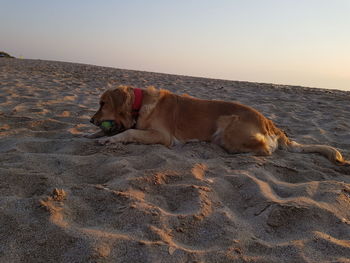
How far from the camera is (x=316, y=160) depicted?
3809 millimetres

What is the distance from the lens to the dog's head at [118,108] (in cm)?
420

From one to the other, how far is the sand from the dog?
172 millimetres

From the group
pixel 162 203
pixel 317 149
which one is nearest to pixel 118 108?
pixel 162 203

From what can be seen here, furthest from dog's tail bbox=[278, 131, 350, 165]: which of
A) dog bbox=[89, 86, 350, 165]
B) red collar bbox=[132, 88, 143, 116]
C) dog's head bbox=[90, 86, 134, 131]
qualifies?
dog's head bbox=[90, 86, 134, 131]

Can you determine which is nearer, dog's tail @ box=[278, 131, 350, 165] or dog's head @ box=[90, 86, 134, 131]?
dog's tail @ box=[278, 131, 350, 165]

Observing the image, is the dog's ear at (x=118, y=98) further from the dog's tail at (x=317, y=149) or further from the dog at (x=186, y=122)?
the dog's tail at (x=317, y=149)

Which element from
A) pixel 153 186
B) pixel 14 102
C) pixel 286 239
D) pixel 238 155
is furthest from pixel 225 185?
pixel 14 102

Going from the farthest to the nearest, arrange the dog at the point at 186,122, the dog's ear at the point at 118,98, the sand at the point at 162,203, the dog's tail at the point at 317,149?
the dog's ear at the point at 118,98 → the dog at the point at 186,122 → the dog's tail at the point at 317,149 → the sand at the point at 162,203

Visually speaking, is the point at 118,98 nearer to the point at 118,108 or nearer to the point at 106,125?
the point at 118,108

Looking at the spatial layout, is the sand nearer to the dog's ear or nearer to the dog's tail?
the dog's tail

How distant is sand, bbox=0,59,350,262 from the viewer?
1.84m

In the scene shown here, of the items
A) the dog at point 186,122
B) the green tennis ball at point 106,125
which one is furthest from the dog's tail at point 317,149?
the green tennis ball at point 106,125

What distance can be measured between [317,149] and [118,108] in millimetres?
2539

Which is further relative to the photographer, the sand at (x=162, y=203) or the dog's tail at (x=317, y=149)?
the dog's tail at (x=317, y=149)
